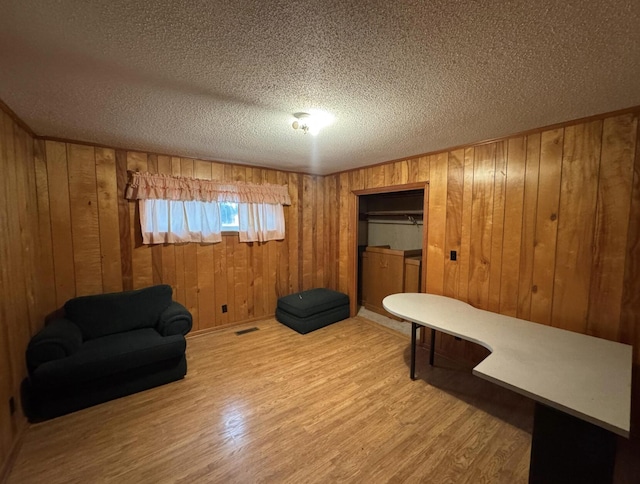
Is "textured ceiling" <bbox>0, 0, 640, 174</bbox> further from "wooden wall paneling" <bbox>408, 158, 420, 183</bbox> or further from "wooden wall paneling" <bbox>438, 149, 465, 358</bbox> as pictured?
"wooden wall paneling" <bbox>408, 158, 420, 183</bbox>

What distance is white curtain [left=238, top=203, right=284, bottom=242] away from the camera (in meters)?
3.75

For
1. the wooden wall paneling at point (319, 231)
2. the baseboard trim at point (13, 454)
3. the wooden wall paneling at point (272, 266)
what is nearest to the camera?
the baseboard trim at point (13, 454)

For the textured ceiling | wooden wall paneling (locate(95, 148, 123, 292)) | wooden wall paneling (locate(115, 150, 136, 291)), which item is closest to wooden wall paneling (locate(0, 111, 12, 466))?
the textured ceiling

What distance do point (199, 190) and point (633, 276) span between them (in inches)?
160

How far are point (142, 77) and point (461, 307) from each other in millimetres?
3000

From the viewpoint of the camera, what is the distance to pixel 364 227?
531 cm

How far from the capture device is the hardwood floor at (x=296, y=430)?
1.61 meters

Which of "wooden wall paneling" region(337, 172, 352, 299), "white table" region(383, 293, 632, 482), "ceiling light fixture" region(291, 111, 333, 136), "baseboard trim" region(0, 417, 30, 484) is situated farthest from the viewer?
"wooden wall paneling" region(337, 172, 352, 299)

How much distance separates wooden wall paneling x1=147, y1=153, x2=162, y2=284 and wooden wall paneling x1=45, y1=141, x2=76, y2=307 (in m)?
0.69

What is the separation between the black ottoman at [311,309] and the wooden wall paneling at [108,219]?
2.00 metres

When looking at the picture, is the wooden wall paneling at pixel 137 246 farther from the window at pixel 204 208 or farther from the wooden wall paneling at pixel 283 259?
the wooden wall paneling at pixel 283 259

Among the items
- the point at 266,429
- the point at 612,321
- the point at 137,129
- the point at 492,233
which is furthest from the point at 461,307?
the point at 137,129

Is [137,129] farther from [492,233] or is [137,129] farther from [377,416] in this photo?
[492,233]

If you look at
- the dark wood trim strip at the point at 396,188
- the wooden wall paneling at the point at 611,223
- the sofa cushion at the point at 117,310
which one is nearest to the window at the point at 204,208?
the sofa cushion at the point at 117,310
